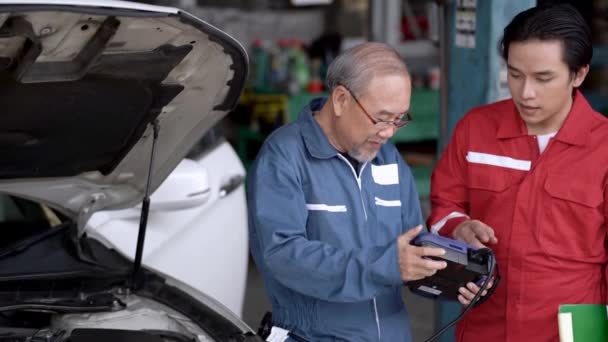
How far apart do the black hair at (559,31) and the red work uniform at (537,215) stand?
168mm

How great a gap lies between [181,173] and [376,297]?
1.34 m

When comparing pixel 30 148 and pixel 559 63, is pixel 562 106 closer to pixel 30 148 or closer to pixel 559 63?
pixel 559 63

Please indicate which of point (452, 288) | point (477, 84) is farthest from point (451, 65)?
point (452, 288)

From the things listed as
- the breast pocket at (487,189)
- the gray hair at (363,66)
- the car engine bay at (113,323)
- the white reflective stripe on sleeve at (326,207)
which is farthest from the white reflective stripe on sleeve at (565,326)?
the car engine bay at (113,323)

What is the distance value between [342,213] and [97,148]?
2.39 feet

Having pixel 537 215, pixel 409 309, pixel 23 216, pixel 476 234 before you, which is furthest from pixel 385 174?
pixel 409 309

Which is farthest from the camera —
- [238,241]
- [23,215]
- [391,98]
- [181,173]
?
[238,241]

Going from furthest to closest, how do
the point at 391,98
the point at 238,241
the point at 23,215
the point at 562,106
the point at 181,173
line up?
the point at 238,241
the point at 181,173
the point at 23,215
the point at 562,106
the point at 391,98

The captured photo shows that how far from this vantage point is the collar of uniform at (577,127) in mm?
2998

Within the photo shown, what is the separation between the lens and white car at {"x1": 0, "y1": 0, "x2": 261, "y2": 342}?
98.0 inches

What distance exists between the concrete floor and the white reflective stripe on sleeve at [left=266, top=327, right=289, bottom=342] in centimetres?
286

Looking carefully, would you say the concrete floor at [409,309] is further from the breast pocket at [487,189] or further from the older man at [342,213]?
the older man at [342,213]

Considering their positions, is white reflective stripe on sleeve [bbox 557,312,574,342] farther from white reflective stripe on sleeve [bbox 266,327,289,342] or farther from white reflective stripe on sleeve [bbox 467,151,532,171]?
white reflective stripe on sleeve [bbox 266,327,289,342]

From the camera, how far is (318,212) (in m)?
2.85
